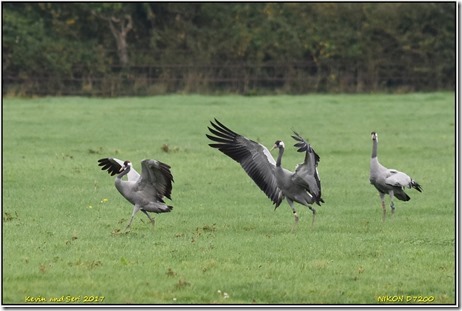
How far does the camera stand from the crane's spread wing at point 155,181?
11.6 m

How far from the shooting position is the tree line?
128ft

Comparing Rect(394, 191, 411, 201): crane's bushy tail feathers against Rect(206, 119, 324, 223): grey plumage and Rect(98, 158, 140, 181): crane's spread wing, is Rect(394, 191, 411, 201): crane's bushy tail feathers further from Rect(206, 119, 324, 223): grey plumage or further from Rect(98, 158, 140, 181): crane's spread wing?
Rect(98, 158, 140, 181): crane's spread wing

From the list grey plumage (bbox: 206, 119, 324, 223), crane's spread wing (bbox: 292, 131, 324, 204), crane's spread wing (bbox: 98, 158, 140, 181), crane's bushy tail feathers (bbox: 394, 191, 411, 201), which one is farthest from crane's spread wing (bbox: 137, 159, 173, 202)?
crane's bushy tail feathers (bbox: 394, 191, 411, 201)

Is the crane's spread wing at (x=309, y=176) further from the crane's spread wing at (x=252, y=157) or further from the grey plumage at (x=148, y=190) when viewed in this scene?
the grey plumage at (x=148, y=190)

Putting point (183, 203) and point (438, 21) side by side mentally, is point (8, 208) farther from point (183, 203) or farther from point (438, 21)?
point (438, 21)

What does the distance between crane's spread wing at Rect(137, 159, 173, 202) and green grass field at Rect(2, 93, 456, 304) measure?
41cm

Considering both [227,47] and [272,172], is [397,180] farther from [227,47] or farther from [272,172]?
[227,47]

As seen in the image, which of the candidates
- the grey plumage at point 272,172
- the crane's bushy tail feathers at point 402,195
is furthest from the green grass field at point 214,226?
the grey plumage at point 272,172

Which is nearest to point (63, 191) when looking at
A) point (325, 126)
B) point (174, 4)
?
point (325, 126)

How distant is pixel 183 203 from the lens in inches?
559

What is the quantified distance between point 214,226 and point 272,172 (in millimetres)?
959

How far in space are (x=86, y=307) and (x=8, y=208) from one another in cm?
563

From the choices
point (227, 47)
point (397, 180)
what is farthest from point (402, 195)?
point (227, 47)

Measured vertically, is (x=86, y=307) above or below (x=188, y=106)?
above
